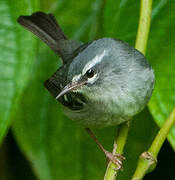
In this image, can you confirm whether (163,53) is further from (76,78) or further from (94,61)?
(76,78)

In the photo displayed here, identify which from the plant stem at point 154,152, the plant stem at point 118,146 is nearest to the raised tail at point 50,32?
the plant stem at point 118,146

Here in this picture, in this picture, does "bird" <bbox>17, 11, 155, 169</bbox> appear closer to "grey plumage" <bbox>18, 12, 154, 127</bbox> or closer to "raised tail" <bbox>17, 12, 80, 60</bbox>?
"grey plumage" <bbox>18, 12, 154, 127</bbox>

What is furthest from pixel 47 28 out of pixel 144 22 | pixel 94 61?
pixel 144 22

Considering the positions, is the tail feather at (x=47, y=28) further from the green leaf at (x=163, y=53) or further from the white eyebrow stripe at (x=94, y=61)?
the green leaf at (x=163, y=53)

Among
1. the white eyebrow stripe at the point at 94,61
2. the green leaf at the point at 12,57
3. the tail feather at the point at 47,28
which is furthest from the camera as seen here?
the tail feather at the point at 47,28

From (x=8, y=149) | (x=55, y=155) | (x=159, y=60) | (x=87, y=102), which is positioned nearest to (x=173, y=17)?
(x=159, y=60)

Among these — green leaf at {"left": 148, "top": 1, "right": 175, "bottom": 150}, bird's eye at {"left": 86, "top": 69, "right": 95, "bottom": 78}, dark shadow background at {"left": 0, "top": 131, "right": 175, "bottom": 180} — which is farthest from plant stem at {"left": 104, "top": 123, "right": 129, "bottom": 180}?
dark shadow background at {"left": 0, "top": 131, "right": 175, "bottom": 180}

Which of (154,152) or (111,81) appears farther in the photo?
(111,81)
